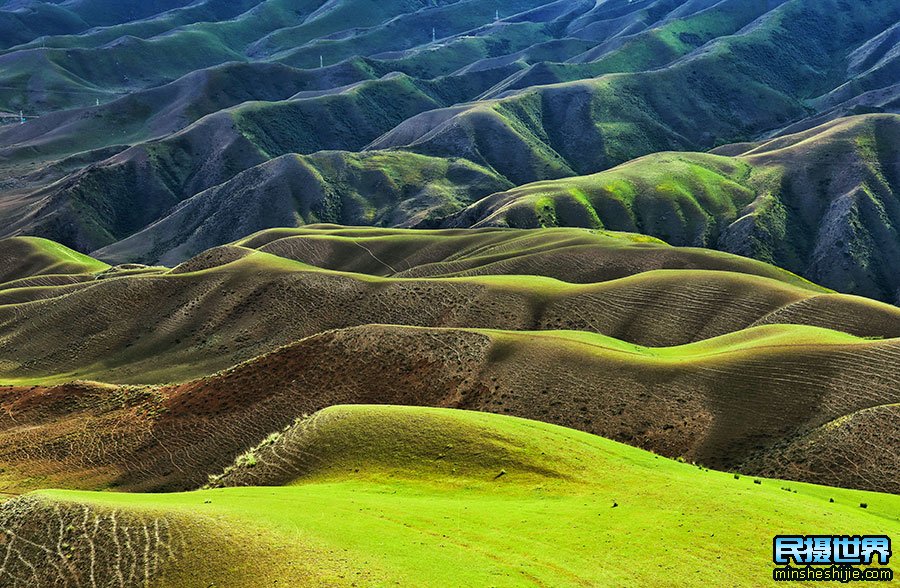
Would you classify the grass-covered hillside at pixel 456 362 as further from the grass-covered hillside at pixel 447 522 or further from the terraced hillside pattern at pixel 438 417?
the grass-covered hillside at pixel 447 522

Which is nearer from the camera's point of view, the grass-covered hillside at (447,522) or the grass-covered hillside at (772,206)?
the grass-covered hillside at (447,522)

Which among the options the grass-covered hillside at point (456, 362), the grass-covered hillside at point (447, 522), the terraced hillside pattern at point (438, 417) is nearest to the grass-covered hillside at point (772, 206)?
the terraced hillside pattern at point (438, 417)

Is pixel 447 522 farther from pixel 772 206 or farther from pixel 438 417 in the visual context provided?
pixel 772 206

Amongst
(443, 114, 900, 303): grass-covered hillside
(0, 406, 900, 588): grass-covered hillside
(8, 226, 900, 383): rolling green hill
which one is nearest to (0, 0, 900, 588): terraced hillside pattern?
(0, 406, 900, 588): grass-covered hillside

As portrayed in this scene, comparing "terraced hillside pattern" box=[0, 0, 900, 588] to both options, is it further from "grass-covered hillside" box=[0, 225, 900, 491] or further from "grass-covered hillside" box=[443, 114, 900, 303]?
"grass-covered hillside" box=[443, 114, 900, 303]

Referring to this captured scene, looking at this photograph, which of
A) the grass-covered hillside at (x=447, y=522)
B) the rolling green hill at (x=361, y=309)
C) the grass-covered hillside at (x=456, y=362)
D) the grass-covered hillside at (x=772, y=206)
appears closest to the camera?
the grass-covered hillside at (x=447, y=522)

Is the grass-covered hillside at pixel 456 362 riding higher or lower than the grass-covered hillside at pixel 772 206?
higher

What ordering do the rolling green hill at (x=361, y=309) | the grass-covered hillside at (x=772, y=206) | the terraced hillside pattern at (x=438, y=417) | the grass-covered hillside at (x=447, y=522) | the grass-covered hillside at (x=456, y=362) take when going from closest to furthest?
the grass-covered hillside at (x=447, y=522), the terraced hillside pattern at (x=438, y=417), the grass-covered hillside at (x=456, y=362), the rolling green hill at (x=361, y=309), the grass-covered hillside at (x=772, y=206)

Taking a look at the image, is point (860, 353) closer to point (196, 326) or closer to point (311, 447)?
point (311, 447)

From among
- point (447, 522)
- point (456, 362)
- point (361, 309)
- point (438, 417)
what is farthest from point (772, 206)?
point (447, 522)

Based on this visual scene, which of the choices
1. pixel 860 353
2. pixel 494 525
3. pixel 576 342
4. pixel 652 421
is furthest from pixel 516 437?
pixel 860 353
